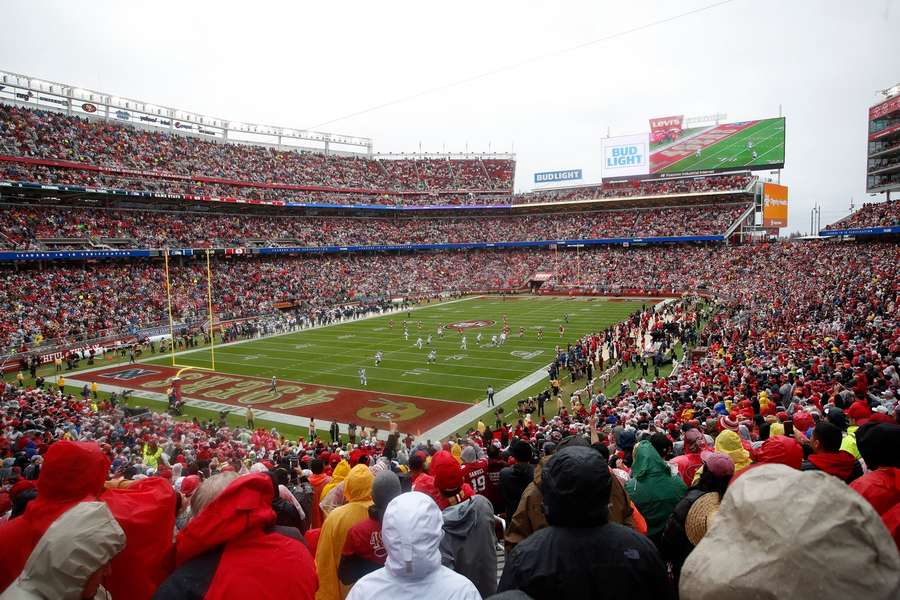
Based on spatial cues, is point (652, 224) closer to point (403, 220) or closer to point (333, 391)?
point (403, 220)

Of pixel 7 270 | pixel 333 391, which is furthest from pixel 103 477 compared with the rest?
pixel 7 270

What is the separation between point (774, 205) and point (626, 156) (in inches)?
700

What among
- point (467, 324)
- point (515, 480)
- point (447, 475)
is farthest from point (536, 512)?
point (467, 324)

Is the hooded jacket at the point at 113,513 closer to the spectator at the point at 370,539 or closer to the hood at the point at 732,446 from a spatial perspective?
the spectator at the point at 370,539

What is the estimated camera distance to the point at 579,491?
2.35m

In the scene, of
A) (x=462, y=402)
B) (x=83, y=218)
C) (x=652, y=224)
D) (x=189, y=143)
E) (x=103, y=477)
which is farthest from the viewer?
(x=652, y=224)

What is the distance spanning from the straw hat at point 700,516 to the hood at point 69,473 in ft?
11.3

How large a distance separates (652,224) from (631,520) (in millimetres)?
65746

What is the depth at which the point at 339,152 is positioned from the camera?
76438mm

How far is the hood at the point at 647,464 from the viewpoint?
14.3 ft

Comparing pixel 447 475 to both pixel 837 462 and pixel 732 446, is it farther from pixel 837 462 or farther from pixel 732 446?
pixel 837 462

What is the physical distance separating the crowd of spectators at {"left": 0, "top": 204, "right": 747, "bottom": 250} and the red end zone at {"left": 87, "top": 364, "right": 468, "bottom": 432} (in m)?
19.1

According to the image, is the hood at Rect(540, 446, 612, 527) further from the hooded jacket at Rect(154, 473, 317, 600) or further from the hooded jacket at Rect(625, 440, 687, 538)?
the hooded jacket at Rect(625, 440, 687, 538)

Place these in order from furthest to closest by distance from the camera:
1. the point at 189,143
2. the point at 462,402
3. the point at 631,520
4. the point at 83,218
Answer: the point at 189,143 < the point at 83,218 < the point at 462,402 < the point at 631,520
